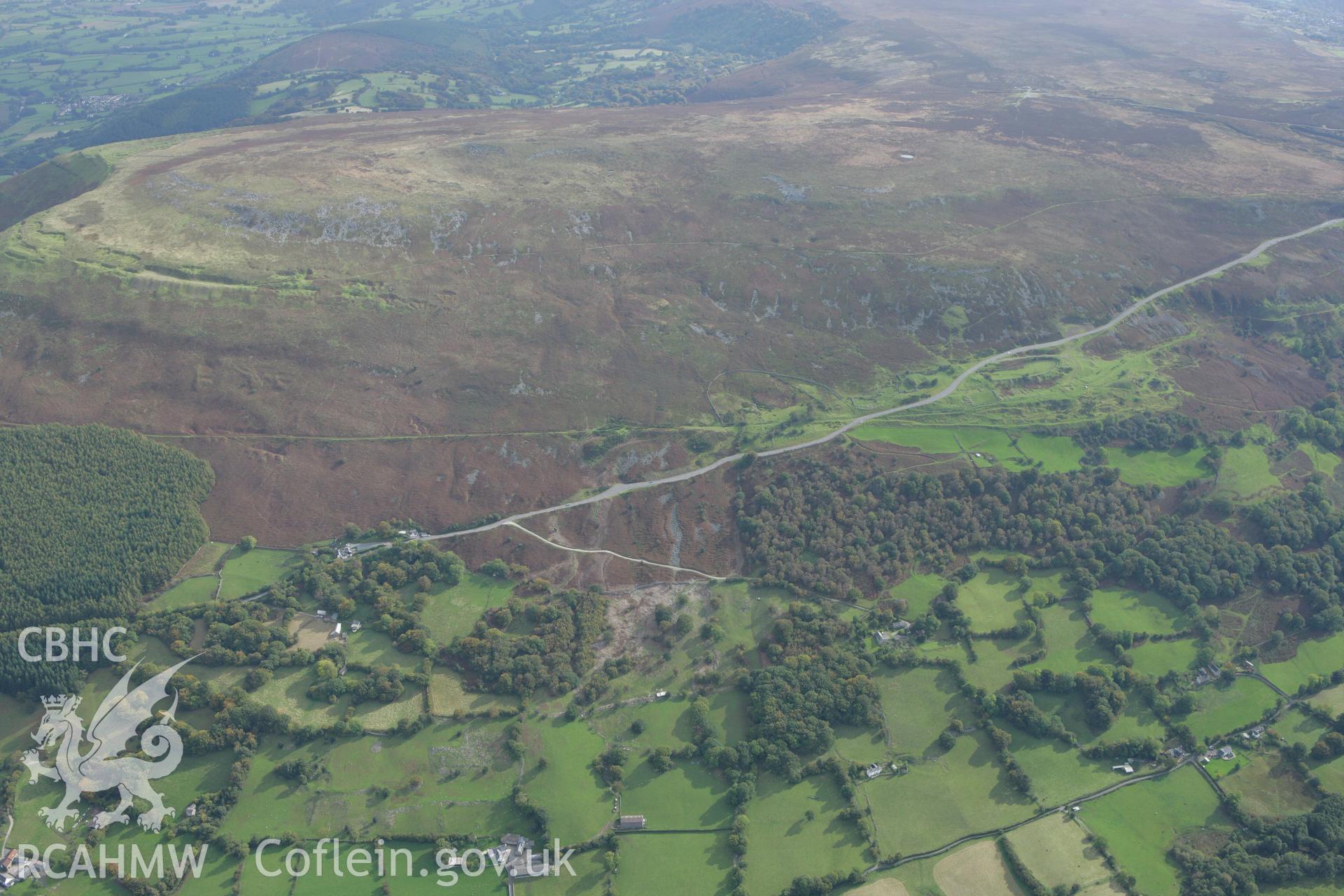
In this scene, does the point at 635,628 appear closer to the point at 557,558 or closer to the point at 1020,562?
the point at 557,558

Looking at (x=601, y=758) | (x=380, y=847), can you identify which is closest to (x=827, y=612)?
(x=601, y=758)

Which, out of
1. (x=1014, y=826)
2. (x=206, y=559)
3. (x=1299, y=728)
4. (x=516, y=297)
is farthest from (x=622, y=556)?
(x=1299, y=728)

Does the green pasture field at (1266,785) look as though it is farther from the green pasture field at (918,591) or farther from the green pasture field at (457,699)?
the green pasture field at (457,699)

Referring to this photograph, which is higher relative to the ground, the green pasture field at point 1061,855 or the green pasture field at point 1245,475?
the green pasture field at point 1245,475

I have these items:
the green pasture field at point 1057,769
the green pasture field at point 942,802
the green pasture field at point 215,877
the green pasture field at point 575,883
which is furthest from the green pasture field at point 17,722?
the green pasture field at point 1057,769

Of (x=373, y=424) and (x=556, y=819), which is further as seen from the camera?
(x=373, y=424)

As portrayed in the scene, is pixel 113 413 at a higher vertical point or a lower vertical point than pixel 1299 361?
higher

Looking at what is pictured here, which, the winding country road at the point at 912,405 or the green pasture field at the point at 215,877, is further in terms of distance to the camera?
the winding country road at the point at 912,405
